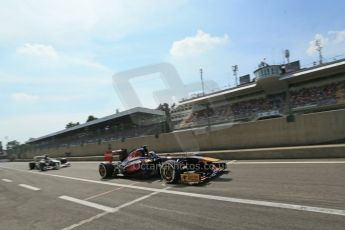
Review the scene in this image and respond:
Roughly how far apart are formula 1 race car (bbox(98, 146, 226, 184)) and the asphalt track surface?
348mm

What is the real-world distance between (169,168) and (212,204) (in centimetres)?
377

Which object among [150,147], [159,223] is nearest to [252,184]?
[159,223]

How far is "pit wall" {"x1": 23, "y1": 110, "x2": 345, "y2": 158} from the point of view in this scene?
14312 millimetres

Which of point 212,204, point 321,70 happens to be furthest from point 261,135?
point 321,70

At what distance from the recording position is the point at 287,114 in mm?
15836

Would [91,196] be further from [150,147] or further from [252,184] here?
[150,147]

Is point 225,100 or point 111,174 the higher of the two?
point 225,100

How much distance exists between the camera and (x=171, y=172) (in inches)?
454

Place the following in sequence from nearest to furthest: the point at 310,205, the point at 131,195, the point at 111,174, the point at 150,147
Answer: the point at 310,205, the point at 131,195, the point at 111,174, the point at 150,147

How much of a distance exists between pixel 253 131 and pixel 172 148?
7.20m

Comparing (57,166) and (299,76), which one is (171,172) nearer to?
(57,166)

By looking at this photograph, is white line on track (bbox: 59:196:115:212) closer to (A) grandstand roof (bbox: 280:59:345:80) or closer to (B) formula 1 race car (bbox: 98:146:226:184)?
(B) formula 1 race car (bbox: 98:146:226:184)

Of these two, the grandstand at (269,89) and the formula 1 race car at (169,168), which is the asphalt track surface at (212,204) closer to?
the formula 1 race car at (169,168)

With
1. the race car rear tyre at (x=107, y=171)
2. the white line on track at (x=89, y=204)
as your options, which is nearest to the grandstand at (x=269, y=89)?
the race car rear tyre at (x=107, y=171)
